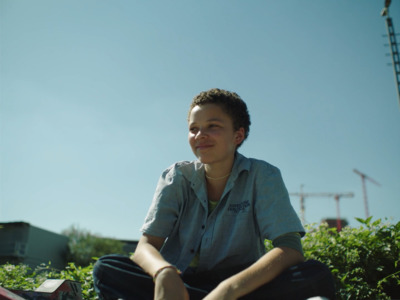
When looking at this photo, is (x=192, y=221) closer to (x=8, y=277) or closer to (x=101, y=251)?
(x=8, y=277)

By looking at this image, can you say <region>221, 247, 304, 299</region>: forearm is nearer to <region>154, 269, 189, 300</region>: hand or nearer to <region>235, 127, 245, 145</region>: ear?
<region>154, 269, 189, 300</region>: hand

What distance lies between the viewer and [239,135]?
2.79 meters

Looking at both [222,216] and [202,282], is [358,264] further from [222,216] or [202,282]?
[202,282]

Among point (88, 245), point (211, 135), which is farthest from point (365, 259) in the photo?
point (88, 245)

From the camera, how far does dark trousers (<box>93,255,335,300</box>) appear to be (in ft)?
6.00

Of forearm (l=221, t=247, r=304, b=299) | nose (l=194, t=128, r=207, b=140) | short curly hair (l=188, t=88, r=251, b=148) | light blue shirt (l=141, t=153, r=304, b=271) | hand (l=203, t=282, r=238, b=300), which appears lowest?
hand (l=203, t=282, r=238, b=300)

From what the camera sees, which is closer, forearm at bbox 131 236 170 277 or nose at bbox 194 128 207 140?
forearm at bbox 131 236 170 277

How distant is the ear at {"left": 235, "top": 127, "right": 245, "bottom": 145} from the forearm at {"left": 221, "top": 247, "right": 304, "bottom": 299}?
106 cm

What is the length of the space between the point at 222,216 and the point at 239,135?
75cm

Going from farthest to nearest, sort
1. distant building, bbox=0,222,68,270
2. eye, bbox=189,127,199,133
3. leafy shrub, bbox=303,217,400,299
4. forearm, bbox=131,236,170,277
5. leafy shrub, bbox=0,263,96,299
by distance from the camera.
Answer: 1. distant building, bbox=0,222,68,270
2. leafy shrub, bbox=0,263,96,299
3. leafy shrub, bbox=303,217,400,299
4. eye, bbox=189,127,199,133
5. forearm, bbox=131,236,170,277

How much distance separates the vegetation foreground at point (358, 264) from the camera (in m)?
3.00

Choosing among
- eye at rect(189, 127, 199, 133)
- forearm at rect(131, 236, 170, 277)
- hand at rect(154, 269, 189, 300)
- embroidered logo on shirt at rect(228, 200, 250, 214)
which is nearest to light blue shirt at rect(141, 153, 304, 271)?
embroidered logo on shirt at rect(228, 200, 250, 214)

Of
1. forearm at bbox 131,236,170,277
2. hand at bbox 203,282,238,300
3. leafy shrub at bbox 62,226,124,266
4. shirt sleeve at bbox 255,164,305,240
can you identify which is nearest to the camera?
hand at bbox 203,282,238,300

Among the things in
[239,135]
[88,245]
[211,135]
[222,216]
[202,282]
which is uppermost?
[239,135]
